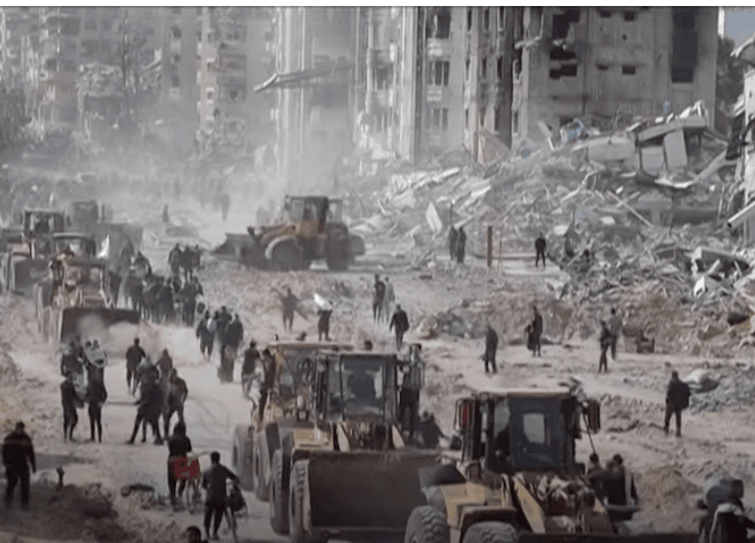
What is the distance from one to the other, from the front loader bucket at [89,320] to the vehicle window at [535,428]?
13.5 ft

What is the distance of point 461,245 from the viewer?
1045cm

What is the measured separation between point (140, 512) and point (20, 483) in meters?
1.11

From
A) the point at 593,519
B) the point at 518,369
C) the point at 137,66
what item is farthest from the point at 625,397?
the point at 137,66

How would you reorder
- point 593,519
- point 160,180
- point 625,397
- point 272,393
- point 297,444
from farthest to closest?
point 160,180
point 625,397
point 272,393
point 297,444
point 593,519

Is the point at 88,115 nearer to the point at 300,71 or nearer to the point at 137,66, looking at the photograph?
the point at 137,66

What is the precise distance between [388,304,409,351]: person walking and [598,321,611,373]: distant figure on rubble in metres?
1.75

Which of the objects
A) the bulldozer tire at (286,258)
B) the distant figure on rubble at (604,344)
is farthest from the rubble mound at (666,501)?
the bulldozer tire at (286,258)

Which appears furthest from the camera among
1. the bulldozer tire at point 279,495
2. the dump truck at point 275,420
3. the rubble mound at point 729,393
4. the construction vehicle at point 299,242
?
the construction vehicle at point 299,242

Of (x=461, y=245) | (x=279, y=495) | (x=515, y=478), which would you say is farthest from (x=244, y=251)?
(x=515, y=478)

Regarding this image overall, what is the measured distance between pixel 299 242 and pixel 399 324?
3.96 ft

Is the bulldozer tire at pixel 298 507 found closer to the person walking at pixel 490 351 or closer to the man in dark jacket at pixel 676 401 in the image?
the person walking at pixel 490 351

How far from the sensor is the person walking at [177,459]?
370 inches

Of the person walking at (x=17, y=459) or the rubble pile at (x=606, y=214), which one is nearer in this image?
the person walking at (x=17, y=459)

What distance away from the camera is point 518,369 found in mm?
10047
